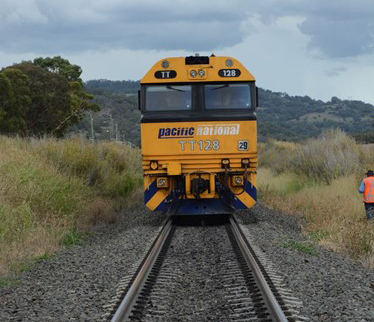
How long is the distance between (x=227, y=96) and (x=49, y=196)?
4397mm

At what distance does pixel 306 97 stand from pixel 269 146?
131636 millimetres

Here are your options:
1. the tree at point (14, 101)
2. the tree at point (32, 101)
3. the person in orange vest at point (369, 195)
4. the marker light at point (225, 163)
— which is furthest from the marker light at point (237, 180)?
the tree at point (14, 101)

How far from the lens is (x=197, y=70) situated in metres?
12.8

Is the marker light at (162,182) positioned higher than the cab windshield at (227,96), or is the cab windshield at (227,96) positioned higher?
the cab windshield at (227,96)

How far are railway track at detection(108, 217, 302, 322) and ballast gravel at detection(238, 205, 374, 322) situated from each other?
12.2 inches

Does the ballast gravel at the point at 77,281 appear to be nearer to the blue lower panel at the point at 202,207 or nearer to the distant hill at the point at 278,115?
the blue lower panel at the point at 202,207

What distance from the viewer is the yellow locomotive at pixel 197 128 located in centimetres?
1252

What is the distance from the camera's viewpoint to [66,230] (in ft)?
40.3

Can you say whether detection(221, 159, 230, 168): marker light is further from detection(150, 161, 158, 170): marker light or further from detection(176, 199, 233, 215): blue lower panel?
detection(150, 161, 158, 170): marker light

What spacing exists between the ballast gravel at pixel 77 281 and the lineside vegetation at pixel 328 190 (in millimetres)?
3429

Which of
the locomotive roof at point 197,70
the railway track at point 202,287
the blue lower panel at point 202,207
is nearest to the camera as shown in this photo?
the railway track at point 202,287

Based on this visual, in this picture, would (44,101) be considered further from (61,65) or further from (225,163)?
(225,163)

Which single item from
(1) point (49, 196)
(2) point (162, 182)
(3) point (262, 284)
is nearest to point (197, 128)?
(2) point (162, 182)

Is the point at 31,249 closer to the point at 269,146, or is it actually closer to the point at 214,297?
the point at 214,297
